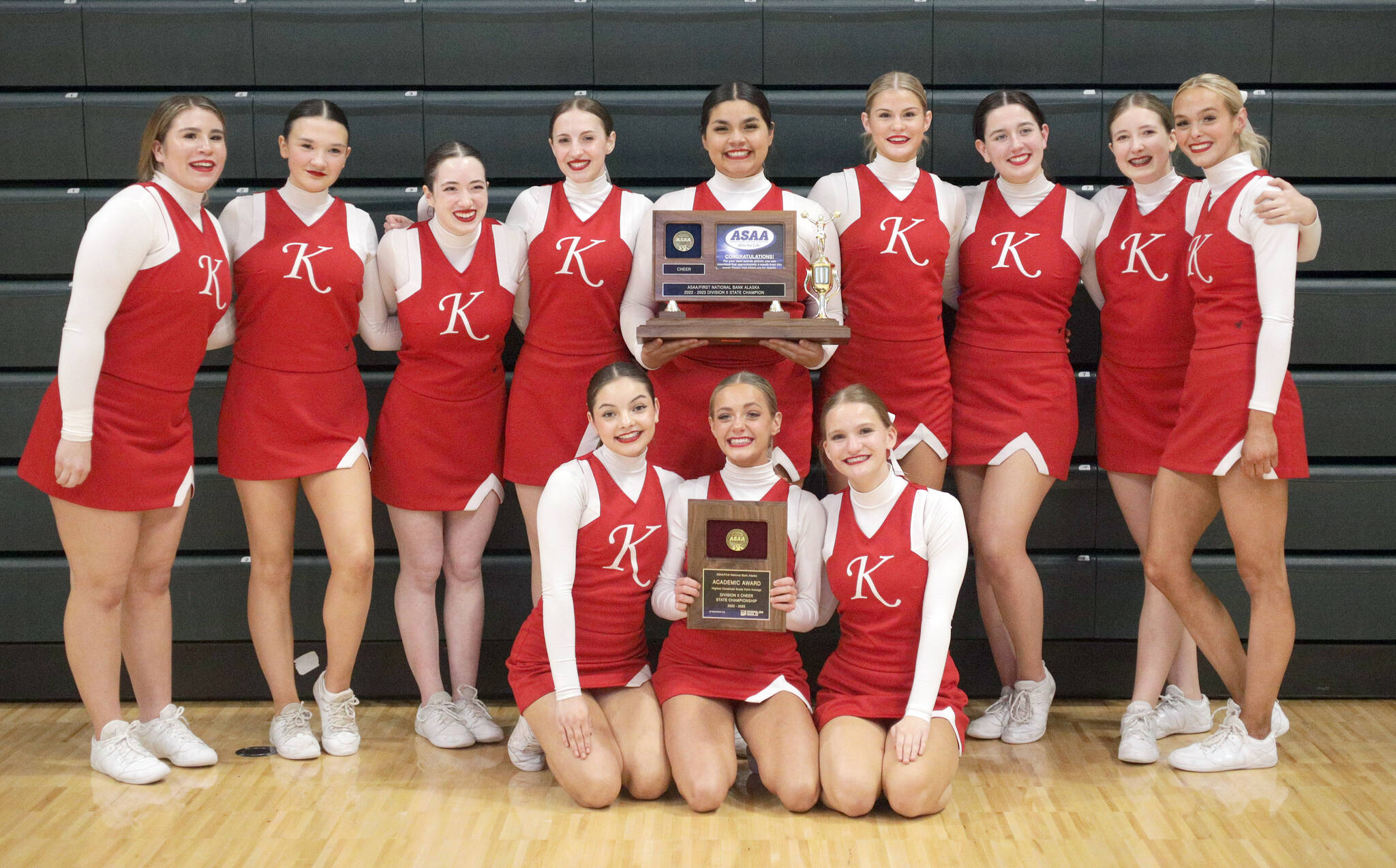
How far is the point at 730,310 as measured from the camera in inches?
120

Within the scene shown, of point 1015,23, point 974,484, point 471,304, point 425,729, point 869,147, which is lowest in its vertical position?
point 425,729

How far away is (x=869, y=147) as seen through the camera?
3.25m

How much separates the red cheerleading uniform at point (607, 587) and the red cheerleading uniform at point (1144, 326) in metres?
1.27

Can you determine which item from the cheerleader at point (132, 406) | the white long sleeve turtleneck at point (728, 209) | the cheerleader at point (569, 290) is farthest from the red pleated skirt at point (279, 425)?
the white long sleeve turtleneck at point (728, 209)

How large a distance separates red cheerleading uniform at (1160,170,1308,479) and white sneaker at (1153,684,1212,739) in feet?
2.45

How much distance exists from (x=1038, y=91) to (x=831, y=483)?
1.43 meters

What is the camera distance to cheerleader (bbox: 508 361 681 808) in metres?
2.77

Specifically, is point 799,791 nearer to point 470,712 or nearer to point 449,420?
point 470,712

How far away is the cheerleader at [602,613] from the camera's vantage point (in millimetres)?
2771

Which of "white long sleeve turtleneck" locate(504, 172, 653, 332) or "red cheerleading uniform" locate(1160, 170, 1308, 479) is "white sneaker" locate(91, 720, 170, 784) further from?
"red cheerleading uniform" locate(1160, 170, 1308, 479)

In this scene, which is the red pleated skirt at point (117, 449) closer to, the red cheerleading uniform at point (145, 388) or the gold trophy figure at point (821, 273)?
the red cheerleading uniform at point (145, 388)

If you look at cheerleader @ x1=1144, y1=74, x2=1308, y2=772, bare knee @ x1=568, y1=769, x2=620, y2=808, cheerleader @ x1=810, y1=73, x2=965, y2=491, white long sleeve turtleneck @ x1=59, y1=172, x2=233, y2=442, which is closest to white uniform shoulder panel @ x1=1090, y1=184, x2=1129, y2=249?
cheerleader @ x1=1144, y1=74, x2=1308, y2=772

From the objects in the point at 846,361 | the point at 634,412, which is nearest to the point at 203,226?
the point at 634,412

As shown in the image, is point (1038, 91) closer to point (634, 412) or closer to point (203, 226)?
point (634, 412)
